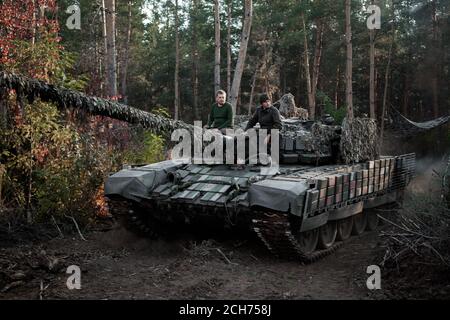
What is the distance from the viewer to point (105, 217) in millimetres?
9898

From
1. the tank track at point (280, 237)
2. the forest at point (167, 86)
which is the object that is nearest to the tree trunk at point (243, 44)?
the forest at point (167, 86)

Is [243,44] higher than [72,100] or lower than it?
higher

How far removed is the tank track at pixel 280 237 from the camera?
261 inches

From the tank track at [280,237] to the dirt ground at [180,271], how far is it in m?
0.14

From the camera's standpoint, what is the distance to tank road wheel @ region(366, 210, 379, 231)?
10.3m

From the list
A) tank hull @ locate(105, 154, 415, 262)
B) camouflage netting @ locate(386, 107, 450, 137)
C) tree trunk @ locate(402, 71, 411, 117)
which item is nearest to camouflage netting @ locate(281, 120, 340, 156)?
tank hull @ locate(105, 154, 415, 262)

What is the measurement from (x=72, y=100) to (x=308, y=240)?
438cm

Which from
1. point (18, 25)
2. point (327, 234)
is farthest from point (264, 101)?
point (18, 25)

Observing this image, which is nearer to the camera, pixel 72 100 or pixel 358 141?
pixel 72 100

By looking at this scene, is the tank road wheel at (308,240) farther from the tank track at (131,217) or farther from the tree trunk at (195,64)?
the tree trunk at (195,64)

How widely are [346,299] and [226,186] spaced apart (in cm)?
260

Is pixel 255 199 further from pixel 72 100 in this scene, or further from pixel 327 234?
pixel 72 100

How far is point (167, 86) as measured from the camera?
115 ft
